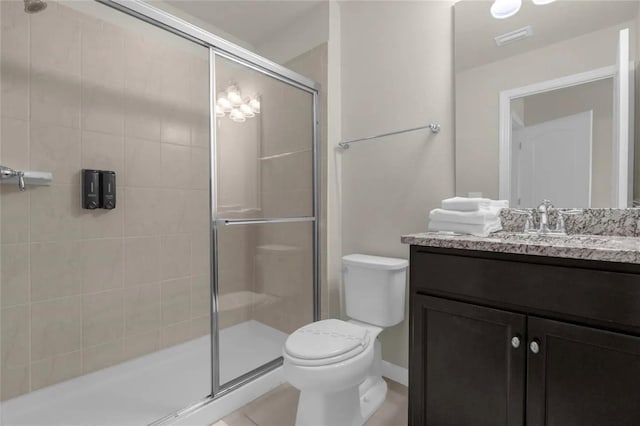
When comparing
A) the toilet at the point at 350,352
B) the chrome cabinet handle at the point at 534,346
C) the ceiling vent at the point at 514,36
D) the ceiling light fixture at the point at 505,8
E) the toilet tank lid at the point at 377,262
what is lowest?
the toilet at the point at 350,352

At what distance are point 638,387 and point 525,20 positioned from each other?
1.51 metres

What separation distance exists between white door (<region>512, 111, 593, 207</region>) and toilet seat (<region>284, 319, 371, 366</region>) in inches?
39.7

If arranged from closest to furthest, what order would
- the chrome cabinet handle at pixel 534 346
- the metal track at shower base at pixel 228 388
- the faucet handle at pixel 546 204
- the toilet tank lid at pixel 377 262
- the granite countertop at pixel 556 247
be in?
the granite countertop at pixel 556 247
the chrome cabinet handle at pixel 534 346
the faucet handle at pixel 546 204
the metal track at shower base at pixel 228 388
the toilet tank lid at pixel 377 262

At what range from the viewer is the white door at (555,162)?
4.41 ft

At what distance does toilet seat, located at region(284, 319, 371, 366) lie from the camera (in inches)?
50.3

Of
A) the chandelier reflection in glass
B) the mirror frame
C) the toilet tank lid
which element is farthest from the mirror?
the chandelier reflection in glass

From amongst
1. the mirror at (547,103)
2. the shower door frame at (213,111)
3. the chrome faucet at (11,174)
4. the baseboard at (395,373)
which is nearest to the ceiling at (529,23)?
the mirror at (547,103)

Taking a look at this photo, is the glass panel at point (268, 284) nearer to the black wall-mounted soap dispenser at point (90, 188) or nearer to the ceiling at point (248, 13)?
the black wall-mounted soap dispenser at point (90, 188)

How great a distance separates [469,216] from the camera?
1310mm

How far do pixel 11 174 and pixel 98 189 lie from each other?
38cm

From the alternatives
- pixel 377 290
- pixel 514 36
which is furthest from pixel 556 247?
pixel 514 36

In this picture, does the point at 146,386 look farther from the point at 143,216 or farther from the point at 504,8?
the point at 504,8

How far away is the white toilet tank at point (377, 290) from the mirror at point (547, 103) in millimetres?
572

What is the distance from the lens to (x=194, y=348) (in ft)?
7.50
